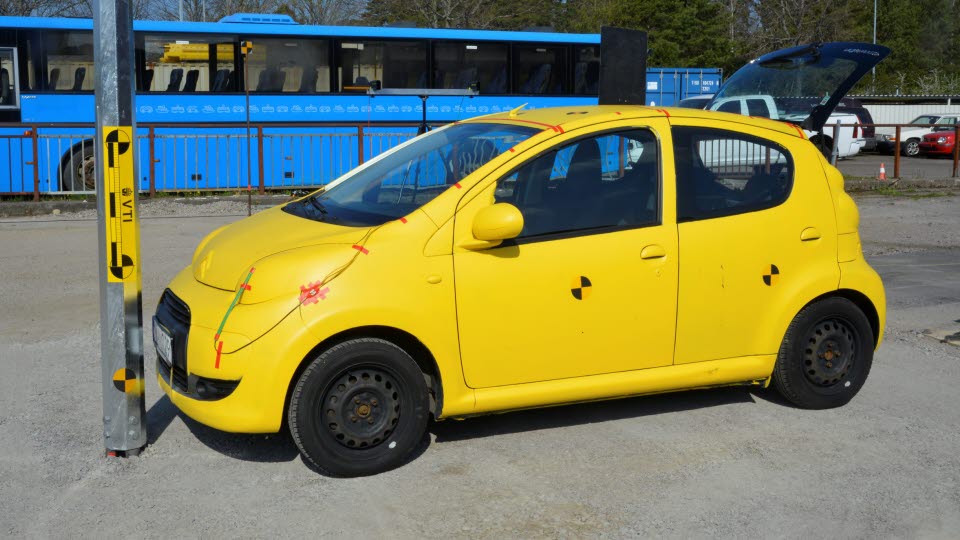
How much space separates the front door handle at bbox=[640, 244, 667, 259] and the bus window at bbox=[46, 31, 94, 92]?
15.0m

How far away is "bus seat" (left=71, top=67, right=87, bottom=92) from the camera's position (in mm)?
18078

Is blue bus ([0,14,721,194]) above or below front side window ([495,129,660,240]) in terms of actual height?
above

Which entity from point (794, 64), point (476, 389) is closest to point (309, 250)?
point (476, 389)

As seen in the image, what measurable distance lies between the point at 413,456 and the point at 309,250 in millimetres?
1136

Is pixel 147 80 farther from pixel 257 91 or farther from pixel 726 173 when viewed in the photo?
pixel 726 173

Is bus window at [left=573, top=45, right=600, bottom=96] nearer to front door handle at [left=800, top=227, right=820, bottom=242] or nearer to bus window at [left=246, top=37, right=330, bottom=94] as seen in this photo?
bus window at [left=246, top=37, right=330, bottom=94]

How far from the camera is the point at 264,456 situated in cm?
520

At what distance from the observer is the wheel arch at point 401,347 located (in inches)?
188

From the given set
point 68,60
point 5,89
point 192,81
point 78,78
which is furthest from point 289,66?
point 5,89

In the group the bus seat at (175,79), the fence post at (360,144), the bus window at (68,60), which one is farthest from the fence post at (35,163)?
the fence post at (360,144)

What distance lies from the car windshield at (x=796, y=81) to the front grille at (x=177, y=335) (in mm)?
8510

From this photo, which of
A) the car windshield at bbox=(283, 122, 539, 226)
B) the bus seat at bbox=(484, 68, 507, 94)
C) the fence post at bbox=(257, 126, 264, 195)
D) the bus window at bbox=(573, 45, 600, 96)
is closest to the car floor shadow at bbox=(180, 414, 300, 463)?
the car windshield at bbox=(283, 122, 539, 226)

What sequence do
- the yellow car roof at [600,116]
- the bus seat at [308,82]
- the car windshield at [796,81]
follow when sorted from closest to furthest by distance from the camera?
the yellow car roof at [600,116], the car windshield at [796,81], the bus seat at [308,82]

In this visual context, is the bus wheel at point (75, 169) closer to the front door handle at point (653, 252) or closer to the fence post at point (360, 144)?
the fence post at point (360, 144)
